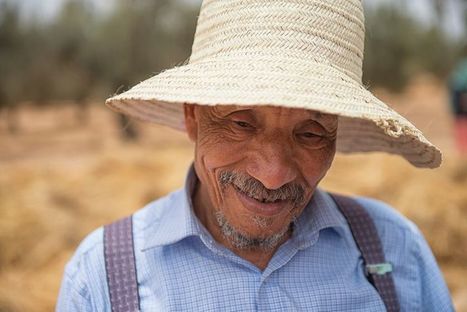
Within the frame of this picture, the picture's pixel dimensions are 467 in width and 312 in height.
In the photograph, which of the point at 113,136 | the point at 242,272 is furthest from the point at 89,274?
the point at 113,136

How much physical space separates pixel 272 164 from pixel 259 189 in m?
0.09

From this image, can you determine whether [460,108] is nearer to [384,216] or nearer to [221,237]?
[384,216]

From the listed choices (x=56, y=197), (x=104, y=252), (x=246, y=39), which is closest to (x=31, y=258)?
(x=56, y=197)

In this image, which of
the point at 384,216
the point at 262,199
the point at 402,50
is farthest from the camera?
the point at 402,50

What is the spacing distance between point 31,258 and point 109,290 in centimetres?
386

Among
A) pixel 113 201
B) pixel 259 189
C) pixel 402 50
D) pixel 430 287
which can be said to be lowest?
pixel 113 201

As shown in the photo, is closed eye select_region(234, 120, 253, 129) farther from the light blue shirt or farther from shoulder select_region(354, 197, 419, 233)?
shoulder select_region(354, 197, 419, 233)

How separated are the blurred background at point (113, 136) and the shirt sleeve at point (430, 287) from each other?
466 mm

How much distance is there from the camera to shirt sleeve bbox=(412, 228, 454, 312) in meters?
1.81

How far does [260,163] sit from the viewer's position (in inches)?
57.7

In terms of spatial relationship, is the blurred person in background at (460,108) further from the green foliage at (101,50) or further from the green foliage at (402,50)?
the green foliage at (402,50)

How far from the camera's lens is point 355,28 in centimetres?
152

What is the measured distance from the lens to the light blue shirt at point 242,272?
1534 millimetres

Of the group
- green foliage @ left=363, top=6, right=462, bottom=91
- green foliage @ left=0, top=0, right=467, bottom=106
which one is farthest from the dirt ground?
green foliage @ left=363, top=6, right=462, bottom=91
